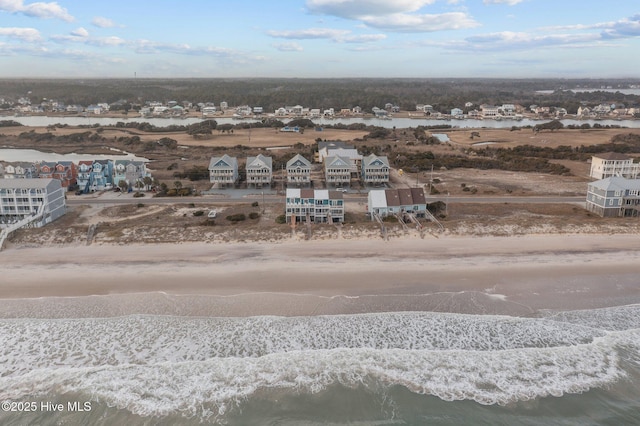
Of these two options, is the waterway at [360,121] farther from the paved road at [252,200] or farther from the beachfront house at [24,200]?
the beachfront house at [24,200]

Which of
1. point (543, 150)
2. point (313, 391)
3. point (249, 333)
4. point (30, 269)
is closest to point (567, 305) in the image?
point (313, 391)

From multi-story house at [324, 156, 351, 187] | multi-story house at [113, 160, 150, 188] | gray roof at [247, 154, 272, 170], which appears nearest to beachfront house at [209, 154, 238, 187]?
gray roof at [247, 154, 272, 170]

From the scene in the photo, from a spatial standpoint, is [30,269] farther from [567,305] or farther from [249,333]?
[567,305]

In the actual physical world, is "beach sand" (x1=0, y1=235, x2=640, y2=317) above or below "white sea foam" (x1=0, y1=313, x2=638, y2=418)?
above

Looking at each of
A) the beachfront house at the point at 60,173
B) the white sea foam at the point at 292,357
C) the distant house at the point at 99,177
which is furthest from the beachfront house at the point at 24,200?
the white sea foam at the point at 292,357

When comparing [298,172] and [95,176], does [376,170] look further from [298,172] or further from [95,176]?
[95,176]

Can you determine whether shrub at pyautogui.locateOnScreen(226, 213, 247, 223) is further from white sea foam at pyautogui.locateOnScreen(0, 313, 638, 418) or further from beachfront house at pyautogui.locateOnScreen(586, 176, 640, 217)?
beachfront house at pyautogui.locateOnScreen(586, 176, 640, 217)
